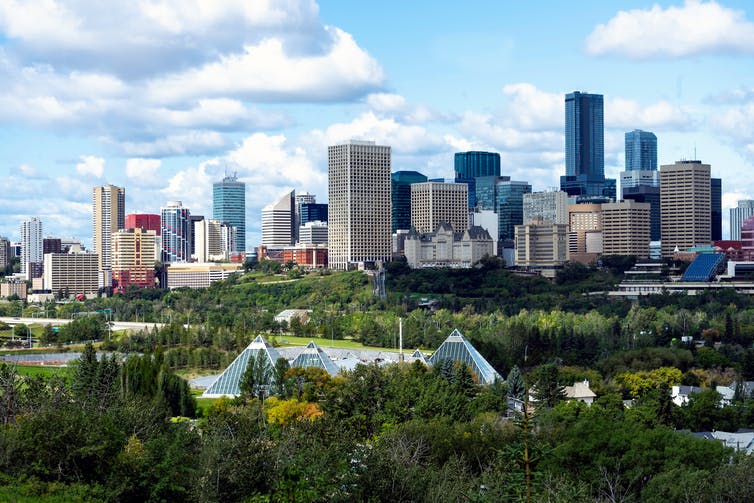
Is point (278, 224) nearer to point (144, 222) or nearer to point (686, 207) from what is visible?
point (144, 222)

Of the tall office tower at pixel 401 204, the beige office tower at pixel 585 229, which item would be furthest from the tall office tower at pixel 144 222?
the beige office tower at pixel 585 229

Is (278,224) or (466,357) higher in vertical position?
(278,224)

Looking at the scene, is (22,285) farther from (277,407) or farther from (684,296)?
(277,407)

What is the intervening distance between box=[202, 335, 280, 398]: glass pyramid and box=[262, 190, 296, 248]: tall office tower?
12683cm

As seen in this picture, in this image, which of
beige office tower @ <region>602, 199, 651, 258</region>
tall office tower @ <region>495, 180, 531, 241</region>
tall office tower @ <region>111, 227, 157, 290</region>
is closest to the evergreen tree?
beige office tower @ <region>602, 199, 651, 258</region>

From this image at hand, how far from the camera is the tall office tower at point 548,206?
163 metres

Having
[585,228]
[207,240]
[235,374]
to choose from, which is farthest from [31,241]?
[235,374]

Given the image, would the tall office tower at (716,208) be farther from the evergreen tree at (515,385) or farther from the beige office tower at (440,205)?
the evergreen tree at (515,385)

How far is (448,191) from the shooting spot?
163 meters

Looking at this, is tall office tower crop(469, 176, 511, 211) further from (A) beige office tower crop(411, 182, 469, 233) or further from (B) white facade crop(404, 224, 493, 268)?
(B) white facade crop(404, 224, 493, 268)

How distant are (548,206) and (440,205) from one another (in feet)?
55.2

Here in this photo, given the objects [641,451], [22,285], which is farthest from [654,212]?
[641,451]

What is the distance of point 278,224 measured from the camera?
629 feet

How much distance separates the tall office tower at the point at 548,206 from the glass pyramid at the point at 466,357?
9401 centimetres
